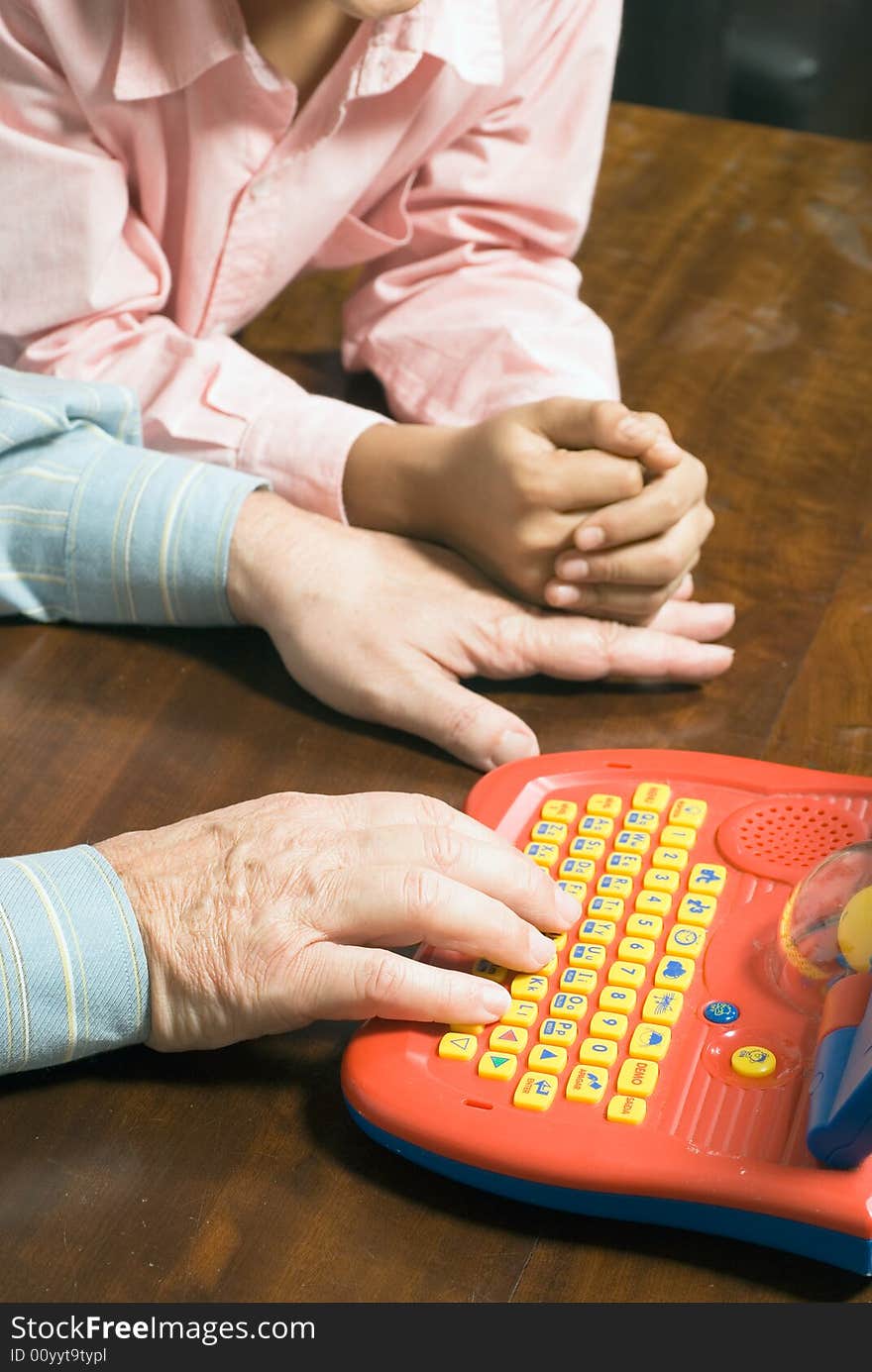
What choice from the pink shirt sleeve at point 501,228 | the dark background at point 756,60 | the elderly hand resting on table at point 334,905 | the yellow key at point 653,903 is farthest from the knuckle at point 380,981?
the dark background at point 756,60

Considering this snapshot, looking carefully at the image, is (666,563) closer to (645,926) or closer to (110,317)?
(645,926)

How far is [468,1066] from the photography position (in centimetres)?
54

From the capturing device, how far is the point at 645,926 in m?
0.58

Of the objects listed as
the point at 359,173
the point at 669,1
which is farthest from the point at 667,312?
the point at 669,1

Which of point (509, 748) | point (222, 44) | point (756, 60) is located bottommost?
point (756, 60)

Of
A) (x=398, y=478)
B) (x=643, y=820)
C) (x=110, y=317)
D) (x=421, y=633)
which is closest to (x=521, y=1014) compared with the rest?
(x=643, y=820)

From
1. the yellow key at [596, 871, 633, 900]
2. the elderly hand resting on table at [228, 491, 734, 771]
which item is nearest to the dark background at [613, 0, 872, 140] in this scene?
the elderly hand resting on table at [228, 491, 734, 771]

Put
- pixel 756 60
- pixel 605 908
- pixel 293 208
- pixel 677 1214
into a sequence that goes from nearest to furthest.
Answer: pixel 677 1214 → pixel 605 908 → pixel 293 208 → pixel 756 60

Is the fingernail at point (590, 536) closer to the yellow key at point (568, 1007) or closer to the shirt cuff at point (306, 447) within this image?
the shirt cuff at point (306, 447)

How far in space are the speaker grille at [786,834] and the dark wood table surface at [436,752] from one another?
0.22 feet

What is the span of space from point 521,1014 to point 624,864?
0.09 meters

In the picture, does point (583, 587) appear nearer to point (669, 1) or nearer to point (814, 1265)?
point (814, 1265)

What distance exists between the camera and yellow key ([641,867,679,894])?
599mm

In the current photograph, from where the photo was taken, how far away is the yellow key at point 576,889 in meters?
0.60
